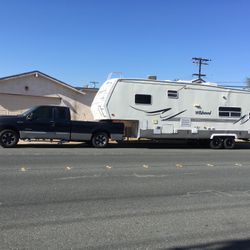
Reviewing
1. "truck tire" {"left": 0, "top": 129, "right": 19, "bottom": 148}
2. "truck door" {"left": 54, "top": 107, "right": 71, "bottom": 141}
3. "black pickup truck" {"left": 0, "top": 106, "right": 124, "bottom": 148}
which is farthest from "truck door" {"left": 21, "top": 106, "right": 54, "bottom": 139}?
"truck tire" {"left": 0, "top": 129, "right": 19, "bottom": 148}

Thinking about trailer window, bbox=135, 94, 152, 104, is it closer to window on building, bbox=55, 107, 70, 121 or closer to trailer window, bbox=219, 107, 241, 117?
window on building, bbox=55, 107, 70, 121

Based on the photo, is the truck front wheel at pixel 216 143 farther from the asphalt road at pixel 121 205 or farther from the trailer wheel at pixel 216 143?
the asphalt road at pixel 121 205

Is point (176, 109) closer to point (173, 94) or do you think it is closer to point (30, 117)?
point (173, 94)

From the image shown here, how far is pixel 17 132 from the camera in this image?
19141 mm

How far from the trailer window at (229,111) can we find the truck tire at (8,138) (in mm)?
10147

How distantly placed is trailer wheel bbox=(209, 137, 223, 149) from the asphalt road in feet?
29.3

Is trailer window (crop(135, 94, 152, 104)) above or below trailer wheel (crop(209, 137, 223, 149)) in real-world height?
above

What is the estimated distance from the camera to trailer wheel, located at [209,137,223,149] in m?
23.1

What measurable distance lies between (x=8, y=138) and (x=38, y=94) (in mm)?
11691

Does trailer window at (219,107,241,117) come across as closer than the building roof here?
Yes

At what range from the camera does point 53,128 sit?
65.2 ft

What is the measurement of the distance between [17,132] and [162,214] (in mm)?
12534

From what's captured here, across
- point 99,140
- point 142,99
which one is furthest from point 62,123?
point 142,99

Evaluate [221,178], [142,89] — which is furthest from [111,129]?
[221,178]
